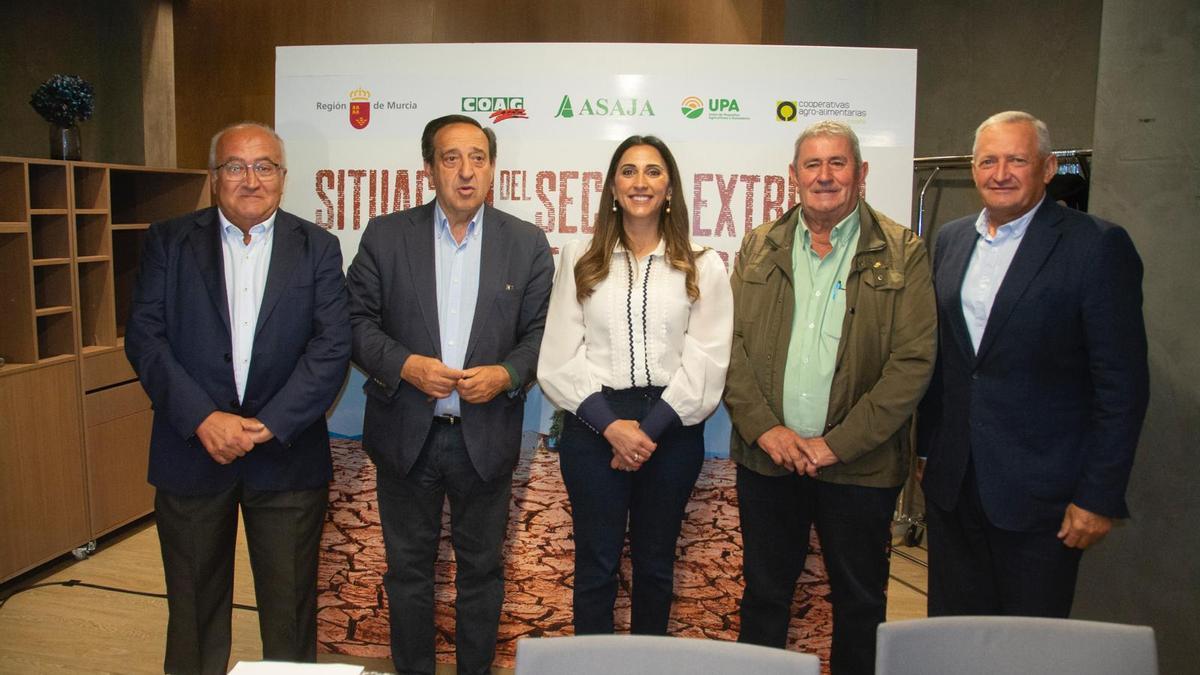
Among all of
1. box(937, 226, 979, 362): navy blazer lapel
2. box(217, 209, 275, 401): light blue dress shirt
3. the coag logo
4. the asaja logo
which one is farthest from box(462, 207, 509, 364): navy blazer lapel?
box(937, 226, 979, 362): navy blazer lapel

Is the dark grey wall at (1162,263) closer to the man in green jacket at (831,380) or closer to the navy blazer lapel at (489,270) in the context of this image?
the man in green jacket at (831,380)

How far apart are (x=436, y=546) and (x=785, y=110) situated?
1856 millimetres

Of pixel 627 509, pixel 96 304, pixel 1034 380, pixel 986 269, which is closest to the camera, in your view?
pixel 1034 380

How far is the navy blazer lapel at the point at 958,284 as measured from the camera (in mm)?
2264

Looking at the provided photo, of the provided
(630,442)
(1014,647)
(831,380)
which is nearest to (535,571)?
(630,442)

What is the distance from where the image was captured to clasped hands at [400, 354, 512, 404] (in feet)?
8.16

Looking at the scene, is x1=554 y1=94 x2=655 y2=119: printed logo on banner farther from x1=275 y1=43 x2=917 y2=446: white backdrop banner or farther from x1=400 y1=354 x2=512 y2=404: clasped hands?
x1=400 y1=354 x2=512 y2=404: clasped hands

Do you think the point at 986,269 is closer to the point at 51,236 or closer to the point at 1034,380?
the point at 1034,380

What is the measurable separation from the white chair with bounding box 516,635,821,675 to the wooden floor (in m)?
1.94

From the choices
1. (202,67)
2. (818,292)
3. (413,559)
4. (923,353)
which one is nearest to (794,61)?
(818,292)

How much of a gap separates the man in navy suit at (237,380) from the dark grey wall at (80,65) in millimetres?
3111

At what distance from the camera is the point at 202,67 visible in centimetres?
480

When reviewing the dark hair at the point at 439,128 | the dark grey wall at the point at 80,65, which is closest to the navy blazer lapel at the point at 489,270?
the dark hair at the point at 439,128

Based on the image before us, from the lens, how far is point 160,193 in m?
4.84
